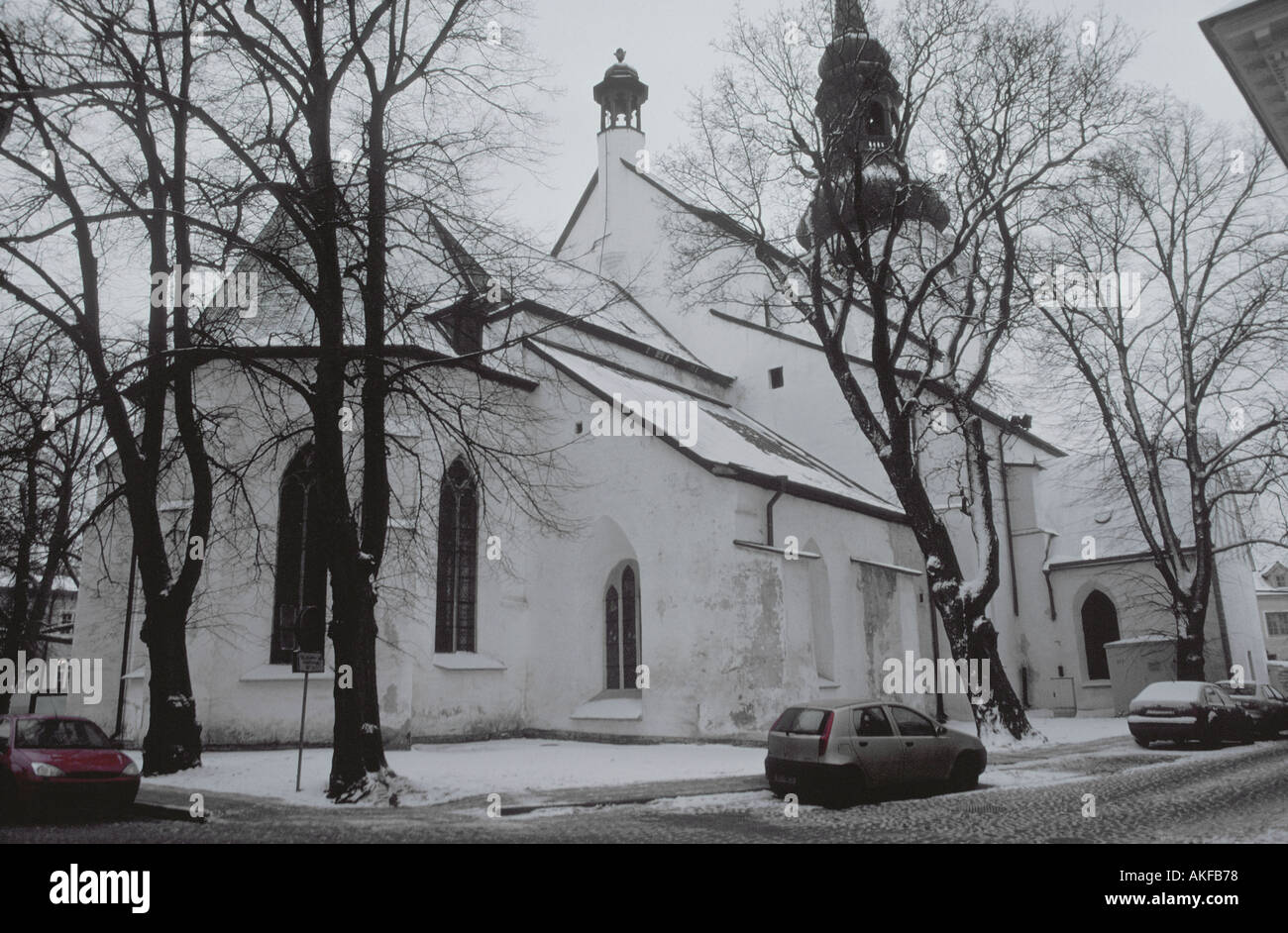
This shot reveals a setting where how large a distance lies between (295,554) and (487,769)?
19.5 ft

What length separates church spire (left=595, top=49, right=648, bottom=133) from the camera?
30469 mm

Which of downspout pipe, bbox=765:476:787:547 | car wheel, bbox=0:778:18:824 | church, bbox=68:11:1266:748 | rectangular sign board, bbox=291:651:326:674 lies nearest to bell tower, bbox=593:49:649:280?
church, bbox=68:11:1266:748

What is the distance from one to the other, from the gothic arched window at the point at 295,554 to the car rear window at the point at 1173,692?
49.6 ft

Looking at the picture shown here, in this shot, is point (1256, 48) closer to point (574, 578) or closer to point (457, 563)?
point (574, 578)

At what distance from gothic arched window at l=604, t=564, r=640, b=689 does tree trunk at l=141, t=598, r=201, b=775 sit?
7.61m

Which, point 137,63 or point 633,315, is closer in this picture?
point 137,63

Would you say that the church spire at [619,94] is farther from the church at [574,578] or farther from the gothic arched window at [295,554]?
the gothic arched window at [295,554]

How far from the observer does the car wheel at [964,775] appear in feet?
38.8

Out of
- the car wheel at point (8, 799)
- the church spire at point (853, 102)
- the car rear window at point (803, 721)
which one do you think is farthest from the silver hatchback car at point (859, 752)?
the church spire at point (853, 102)

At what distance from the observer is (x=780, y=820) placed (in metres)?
9.80

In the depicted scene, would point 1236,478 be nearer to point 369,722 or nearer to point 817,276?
point 817,276
